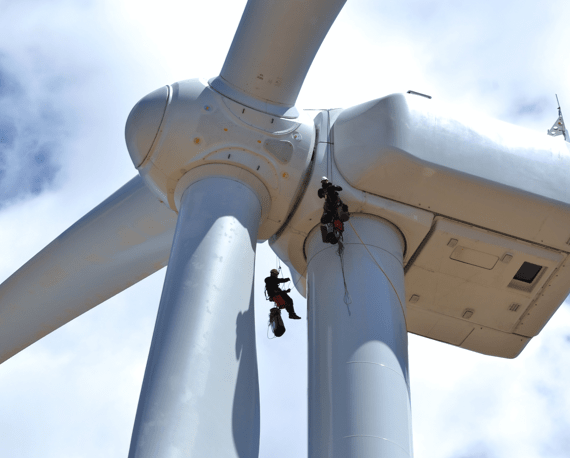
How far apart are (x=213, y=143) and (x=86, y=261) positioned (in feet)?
9.74

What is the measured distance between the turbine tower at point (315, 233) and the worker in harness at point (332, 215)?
1.34 ft

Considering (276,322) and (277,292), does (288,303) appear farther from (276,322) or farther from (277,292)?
(276,322)

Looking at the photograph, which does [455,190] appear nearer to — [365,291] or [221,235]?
[365,291]

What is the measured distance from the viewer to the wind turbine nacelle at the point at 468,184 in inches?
434

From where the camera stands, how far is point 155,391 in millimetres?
8375

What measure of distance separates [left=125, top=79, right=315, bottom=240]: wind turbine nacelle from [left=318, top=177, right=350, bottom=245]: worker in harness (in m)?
0.75

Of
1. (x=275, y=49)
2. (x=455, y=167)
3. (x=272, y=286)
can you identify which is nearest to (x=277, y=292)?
(x=272, y=286)

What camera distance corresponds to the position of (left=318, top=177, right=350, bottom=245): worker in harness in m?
10.5

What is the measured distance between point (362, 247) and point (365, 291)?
800 millimetres

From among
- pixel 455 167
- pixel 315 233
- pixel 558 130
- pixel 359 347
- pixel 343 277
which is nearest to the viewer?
pixel 359 347

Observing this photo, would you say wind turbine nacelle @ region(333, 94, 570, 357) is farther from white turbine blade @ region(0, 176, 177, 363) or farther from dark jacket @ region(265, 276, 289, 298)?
white turbine blade @ region(0, 176, 177, 363)

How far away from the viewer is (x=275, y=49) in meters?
10.9

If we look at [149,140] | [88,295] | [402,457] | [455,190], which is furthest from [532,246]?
[88,295]

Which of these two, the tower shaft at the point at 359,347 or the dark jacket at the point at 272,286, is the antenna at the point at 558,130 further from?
the dark jacket at the point at 272,286
